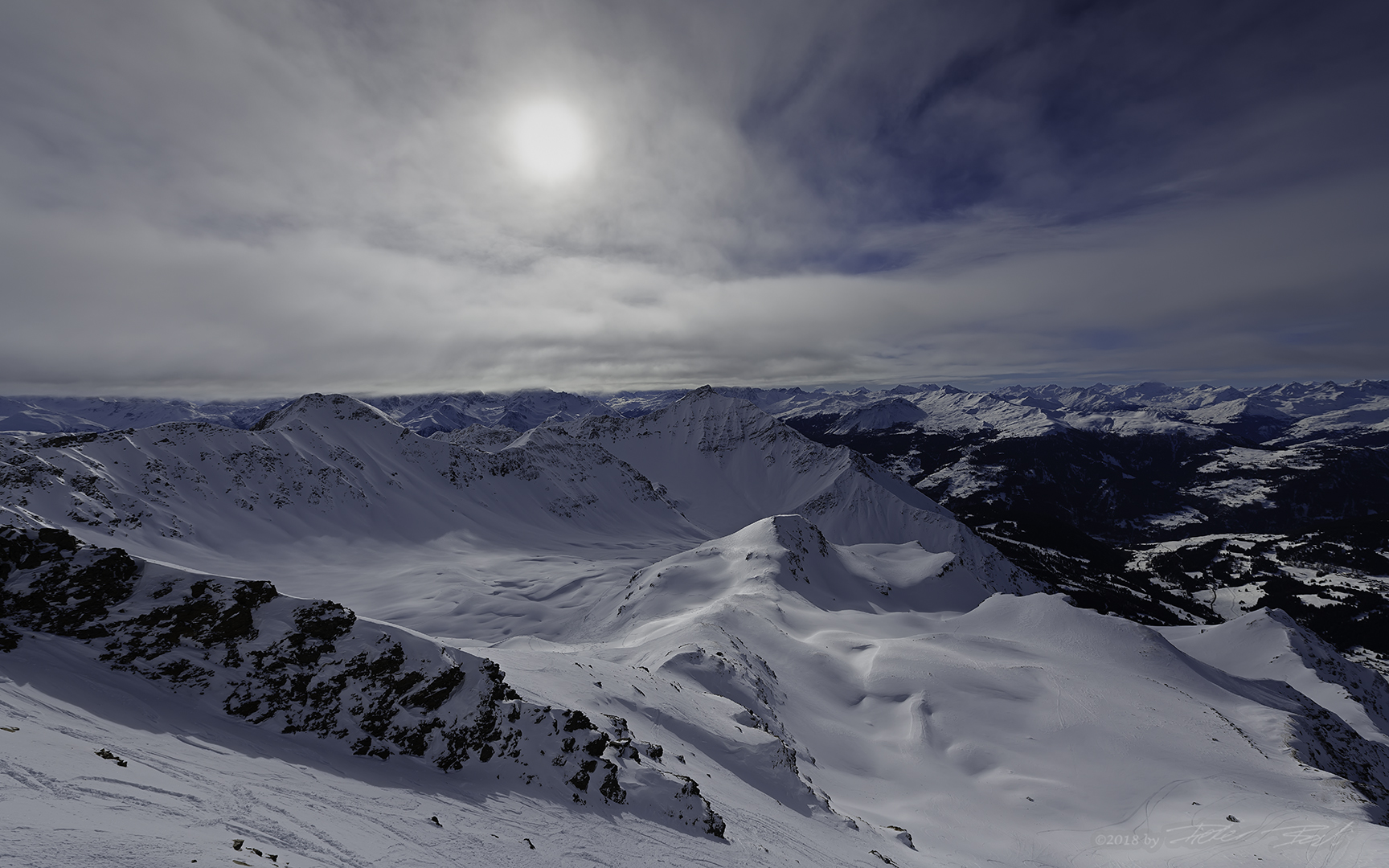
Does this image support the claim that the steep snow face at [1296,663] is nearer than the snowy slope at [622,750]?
No

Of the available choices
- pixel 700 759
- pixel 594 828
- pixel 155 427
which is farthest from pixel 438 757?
pixel 155 427

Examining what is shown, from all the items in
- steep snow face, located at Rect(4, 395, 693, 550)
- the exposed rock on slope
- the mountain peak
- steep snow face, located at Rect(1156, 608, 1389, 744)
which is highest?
the mountain peak

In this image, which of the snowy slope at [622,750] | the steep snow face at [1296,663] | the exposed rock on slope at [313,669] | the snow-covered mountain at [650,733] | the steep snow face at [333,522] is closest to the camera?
the snowy slope at [622,750]

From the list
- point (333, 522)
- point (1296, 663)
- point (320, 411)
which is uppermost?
point (320, 411)

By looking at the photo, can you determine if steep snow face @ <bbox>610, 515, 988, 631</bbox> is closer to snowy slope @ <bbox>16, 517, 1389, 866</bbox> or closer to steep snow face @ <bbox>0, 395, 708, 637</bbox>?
steep snow face @ <bbox>0, 395, 708, 637</bbox>

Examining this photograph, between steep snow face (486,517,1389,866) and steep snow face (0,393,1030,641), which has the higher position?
steep snow face (0,393,1030,641)

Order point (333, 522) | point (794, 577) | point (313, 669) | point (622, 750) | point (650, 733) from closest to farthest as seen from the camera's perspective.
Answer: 1. point (313, 669)
2. point (622, 750)
3. point (650, 733)
4. point (794, 577)
5. point (333, 522)

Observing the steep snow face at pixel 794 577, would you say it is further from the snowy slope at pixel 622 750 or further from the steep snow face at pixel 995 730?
the snowy slope at pixel 622 750

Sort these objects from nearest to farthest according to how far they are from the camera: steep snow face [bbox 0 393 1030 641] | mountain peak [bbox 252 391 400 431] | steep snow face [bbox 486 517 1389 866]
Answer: steep snow face [bbox 486 517 1389 866] → steep snow face [bbox 0 393 1030 641] → mountain peak [bbox 252 391 400 431]

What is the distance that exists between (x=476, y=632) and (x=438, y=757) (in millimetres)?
92824

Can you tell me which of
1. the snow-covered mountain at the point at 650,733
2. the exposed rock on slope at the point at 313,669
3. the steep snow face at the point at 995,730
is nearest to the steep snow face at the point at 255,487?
the snow-covered mountain at the point at 650,733

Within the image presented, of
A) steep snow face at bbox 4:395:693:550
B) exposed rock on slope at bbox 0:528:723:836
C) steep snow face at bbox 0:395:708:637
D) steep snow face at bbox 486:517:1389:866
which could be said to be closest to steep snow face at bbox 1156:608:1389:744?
steep snow face at bbox 486:517:1389:866

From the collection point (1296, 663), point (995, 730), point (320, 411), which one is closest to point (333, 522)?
point (320, 411)

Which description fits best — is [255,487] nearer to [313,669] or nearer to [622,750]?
[313,669]
